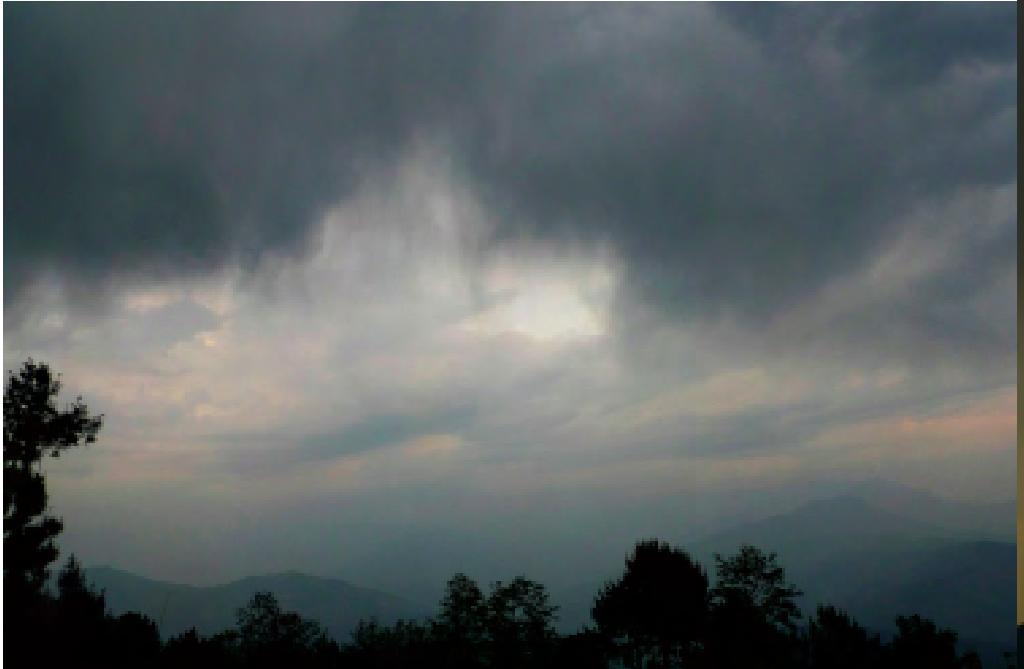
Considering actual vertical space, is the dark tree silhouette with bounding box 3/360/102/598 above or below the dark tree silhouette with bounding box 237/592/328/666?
above

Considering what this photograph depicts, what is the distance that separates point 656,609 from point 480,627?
16.3 meters

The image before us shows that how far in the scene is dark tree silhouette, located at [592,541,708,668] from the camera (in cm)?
6072

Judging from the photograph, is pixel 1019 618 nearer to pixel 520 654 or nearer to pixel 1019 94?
pixel 1019 94

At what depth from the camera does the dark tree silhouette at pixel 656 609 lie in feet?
199

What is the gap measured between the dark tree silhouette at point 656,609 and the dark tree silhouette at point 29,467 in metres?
43.2

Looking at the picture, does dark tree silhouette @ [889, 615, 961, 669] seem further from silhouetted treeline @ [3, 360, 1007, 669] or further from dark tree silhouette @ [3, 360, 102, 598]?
dark tree silhouette @ [3, 360, 102, 598]

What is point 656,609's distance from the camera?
62125 mm

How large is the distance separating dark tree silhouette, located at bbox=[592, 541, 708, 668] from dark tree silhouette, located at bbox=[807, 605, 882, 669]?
1098 centimetres

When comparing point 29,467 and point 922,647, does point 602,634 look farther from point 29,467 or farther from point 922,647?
point 29,467

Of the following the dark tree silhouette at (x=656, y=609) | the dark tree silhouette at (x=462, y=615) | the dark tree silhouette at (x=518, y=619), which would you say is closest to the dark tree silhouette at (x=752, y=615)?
the dark tree silhouette at (x=656, y=609)

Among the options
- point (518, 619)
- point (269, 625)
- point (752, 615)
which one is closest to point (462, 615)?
point (518, 619)

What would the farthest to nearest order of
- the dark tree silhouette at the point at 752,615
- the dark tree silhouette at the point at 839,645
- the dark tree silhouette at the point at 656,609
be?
the dark tree silhouette at the point at 656,609 < the dark tree silhouette at the point at 752,615 < the dark tree silhouette at the point at 839,645

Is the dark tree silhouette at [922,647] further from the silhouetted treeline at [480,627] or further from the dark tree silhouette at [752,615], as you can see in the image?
the dark tree silhouette at [752,615]

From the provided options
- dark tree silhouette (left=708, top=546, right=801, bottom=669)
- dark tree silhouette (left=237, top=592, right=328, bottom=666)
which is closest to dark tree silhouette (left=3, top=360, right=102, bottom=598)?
dark tree silhouette (left=237, top=592, right=328, bottom=666)
